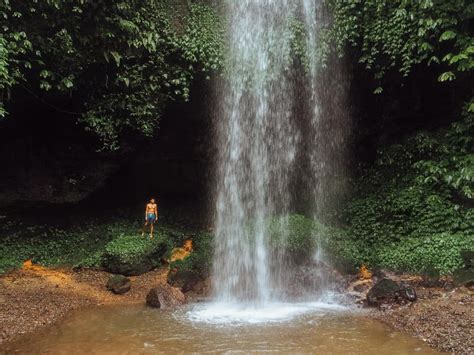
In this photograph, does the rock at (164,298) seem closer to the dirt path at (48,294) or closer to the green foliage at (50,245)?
the dirt path at (48,294)

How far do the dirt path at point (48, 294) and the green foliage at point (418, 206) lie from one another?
205 inches

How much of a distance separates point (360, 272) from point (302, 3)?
735 cm

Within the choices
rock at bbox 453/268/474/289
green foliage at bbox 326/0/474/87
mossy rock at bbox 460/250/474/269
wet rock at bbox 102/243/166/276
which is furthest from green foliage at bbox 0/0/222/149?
rock at bbox 453/268/474/289

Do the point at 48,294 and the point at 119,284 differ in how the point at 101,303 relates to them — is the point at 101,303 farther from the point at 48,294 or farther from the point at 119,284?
the point at 48,294

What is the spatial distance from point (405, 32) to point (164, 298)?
8.21 metres

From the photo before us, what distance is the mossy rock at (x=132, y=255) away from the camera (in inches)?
404

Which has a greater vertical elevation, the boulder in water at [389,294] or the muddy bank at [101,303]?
the boulder in water at [389,294]

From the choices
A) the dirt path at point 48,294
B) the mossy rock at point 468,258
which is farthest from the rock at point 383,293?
the dirt path at point 48,294

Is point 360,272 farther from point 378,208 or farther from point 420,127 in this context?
point 420,127

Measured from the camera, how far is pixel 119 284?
9391mm

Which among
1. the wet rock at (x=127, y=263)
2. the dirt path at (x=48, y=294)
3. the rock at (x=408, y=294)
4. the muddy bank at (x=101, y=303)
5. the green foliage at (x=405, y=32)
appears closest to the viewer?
the muddy bank at (x=101, y=303)

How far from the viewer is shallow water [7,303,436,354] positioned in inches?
238

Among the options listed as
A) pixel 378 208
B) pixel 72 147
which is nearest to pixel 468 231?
pixel 378 208

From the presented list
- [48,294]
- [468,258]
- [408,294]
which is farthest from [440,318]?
[48,294]
